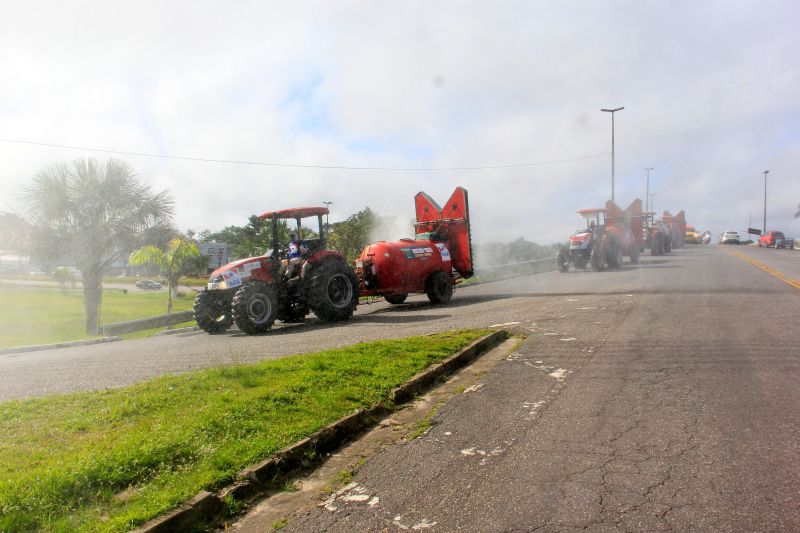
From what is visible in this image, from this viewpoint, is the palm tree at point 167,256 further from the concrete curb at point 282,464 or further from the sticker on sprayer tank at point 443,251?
the concrete curb at point 282,464

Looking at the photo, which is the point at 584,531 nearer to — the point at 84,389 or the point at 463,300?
the point at 84,389

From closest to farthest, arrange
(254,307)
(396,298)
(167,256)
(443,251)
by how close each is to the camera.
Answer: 1. (254,307)
2. (443,251)
3. (396,298)
4. (167,256)

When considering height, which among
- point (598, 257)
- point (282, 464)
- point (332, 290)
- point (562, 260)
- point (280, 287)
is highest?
point (598, 257)

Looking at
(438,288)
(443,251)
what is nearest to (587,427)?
(438,288)

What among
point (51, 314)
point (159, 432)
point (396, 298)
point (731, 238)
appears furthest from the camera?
point (731, 238)

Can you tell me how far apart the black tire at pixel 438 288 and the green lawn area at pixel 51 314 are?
466 inches

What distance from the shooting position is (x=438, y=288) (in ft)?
59.9

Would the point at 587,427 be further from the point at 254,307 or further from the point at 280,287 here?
the point at 280,287

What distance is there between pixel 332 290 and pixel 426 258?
3.77m

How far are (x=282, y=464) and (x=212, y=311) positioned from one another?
1011 cm

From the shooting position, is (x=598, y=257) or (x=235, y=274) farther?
(x=598, y=257)

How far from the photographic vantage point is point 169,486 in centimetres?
452

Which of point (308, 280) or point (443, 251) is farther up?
point (443, 251)

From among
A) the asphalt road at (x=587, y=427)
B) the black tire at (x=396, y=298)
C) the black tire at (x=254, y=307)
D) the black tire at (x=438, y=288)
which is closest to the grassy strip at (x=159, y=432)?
the asphalt road at (x=587, y=427)
